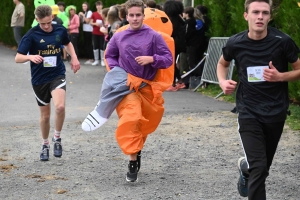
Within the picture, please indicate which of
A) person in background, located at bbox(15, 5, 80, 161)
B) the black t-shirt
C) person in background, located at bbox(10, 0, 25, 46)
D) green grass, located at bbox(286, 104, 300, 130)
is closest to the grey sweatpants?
person in background, located at bbox(15, 5, 80, 161)

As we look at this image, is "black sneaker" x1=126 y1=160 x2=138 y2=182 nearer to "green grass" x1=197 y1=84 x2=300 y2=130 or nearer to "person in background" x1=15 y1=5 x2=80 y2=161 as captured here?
"person in background" x1=15 y1=5 x2=80 y2=161

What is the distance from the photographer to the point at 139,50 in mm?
7004

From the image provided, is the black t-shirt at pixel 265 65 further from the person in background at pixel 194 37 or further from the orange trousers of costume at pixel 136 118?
the person in background at pixel 194 37

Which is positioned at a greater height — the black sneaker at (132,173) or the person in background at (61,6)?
the black sneaker at (132,173)

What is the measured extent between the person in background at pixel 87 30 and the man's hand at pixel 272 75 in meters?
17.4

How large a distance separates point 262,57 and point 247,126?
562mm

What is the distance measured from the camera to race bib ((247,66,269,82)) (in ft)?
17.4

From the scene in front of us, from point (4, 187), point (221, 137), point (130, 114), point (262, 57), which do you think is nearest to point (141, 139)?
point (130, 114)

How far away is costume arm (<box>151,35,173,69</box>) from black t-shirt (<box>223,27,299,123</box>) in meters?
1.59

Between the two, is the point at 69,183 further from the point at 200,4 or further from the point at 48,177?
the point at 200,4

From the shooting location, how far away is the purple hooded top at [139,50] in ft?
23.0

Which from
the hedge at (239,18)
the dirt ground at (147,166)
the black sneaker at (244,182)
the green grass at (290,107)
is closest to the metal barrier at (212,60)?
the green grass at (290,107)

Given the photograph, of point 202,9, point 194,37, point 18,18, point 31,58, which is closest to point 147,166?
point 31,58

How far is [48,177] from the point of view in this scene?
718 centimetres
